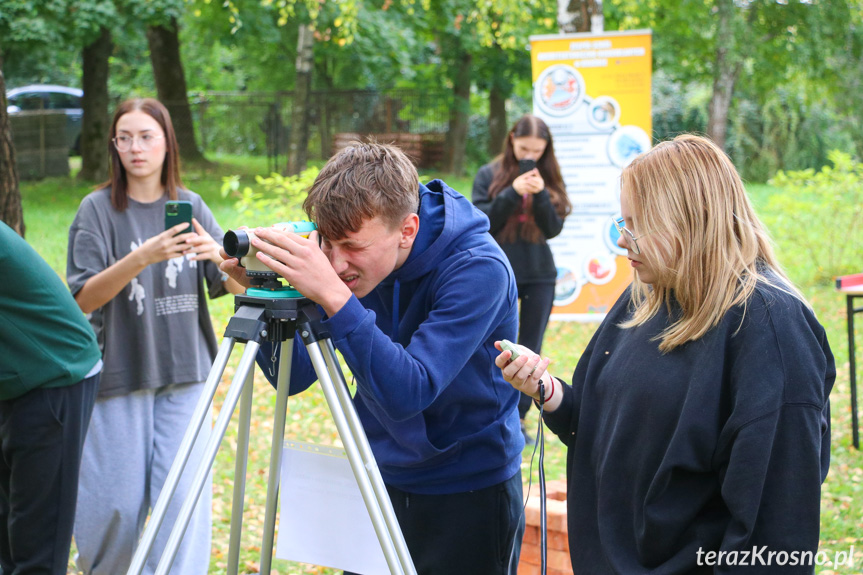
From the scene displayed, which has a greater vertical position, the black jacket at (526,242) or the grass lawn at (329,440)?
the black jacket at (526,242)

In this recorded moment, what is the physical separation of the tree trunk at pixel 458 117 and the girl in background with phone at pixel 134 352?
1895 cm

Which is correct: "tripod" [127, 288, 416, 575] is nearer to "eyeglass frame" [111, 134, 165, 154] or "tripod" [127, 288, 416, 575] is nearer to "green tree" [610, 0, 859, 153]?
"eyeglass frame" [111, 134, 165, 154]

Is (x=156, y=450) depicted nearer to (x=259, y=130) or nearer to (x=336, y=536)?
(x=336, y=536)

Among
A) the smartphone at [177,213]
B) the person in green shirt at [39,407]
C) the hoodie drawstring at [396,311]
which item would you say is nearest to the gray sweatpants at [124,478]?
the person in green shirt at [39,407]

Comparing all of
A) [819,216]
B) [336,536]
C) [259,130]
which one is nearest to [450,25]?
[259,130]

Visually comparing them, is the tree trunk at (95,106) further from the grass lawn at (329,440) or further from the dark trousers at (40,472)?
the dark trousers at (40,472)

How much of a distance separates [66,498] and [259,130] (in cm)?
1796

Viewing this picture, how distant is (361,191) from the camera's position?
1.98 metres

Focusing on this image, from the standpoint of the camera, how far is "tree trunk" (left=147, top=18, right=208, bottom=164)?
16781mm

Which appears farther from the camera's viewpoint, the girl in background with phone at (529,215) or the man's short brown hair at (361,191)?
the girl in background with phone at (529,215)

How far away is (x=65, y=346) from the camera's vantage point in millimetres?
2844

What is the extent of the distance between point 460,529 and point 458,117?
67.6 ft

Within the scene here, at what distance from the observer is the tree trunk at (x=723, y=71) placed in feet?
50.4

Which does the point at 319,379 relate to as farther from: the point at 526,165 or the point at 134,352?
the point at 526,165
